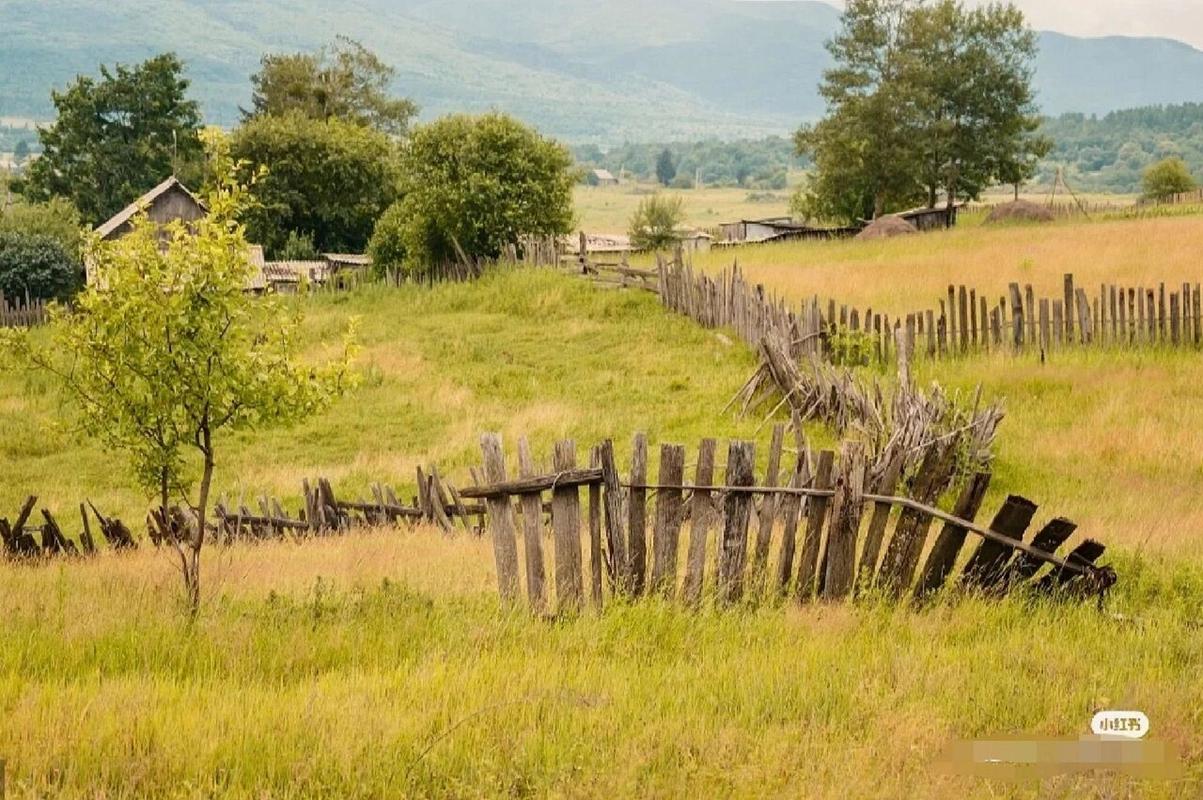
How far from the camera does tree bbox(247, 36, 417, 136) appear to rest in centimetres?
6844

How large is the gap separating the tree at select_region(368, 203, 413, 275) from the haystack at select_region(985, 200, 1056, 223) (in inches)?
1014

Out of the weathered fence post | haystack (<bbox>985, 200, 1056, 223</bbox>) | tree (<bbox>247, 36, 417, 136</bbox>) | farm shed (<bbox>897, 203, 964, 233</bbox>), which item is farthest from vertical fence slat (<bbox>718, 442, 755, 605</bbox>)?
tree (<bbox>247, 36, 417, 136</bbox>)

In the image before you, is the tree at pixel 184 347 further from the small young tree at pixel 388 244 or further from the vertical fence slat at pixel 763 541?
the small young tree at pixel 388 244

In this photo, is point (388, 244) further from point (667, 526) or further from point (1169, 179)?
point (1169, 179)

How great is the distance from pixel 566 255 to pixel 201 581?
85.6ft

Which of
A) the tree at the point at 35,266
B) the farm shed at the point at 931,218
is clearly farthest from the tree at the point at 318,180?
the farm shed at the point at 931,218

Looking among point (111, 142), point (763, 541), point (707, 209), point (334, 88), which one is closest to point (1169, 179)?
point (334, 88)

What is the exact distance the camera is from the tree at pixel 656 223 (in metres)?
47.4

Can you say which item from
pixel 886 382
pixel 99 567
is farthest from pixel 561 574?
pixel 886 382

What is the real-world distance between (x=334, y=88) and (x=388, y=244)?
32.8m

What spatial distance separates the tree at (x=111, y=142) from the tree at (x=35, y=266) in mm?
18241

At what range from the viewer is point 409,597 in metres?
7.61

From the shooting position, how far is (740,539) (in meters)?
7.68

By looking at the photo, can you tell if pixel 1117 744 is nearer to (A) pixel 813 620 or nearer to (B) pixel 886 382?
(A) pixel 813 620
